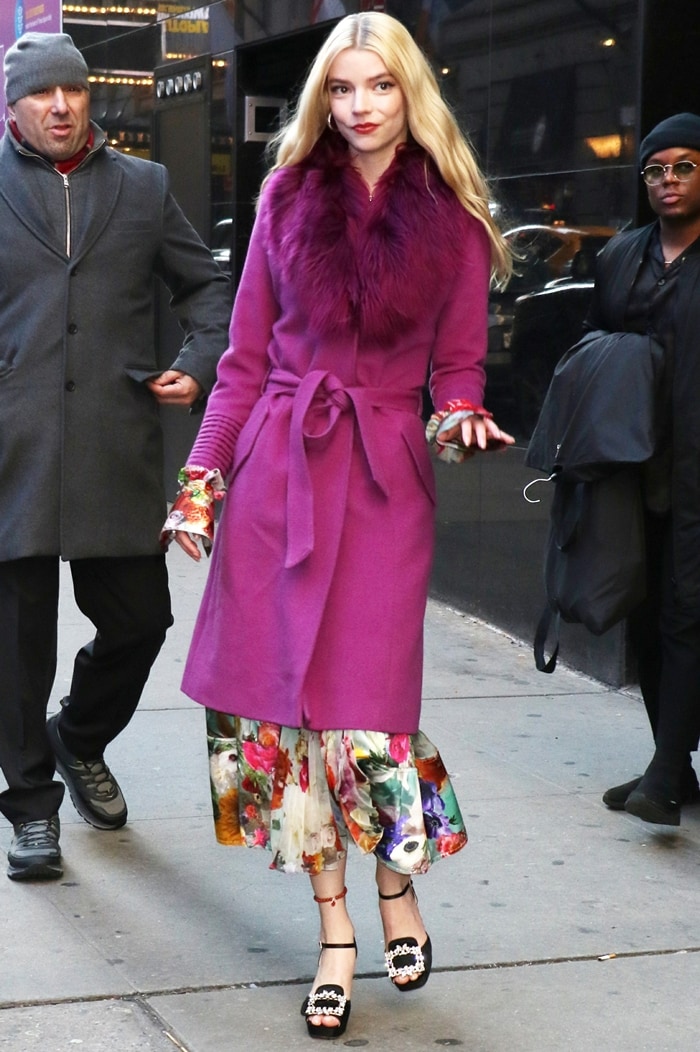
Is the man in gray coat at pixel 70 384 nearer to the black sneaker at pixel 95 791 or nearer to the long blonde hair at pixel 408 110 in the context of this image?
the black sneaker at pixel 95 791

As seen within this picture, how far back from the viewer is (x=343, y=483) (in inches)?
133

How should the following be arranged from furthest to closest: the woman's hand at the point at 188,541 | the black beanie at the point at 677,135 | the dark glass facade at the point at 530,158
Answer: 1. the dark glass facade at the point at 530,158
2. the black beanie at the point at 677,135
3. the woman's hand at the point at 188,541

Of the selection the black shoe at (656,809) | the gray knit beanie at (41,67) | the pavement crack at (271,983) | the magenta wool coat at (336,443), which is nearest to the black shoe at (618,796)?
the black shoe at (656,809)

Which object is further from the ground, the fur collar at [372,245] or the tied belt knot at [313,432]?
the fur collar at [372,245]

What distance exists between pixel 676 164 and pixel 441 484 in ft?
10.6

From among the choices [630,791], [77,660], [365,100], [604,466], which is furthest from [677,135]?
[77,660]

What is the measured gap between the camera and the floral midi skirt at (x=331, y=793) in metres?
3.37

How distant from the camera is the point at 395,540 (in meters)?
3.41

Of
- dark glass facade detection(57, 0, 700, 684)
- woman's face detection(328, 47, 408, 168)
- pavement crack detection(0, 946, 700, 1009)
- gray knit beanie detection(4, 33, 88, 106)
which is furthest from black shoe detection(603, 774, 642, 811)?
gray knit beanie detection(4, 33, 88, 106)

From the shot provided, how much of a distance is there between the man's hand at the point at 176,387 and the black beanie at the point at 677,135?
138 cm

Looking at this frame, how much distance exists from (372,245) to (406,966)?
1.45 m

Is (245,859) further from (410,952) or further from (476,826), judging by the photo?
(410,952)

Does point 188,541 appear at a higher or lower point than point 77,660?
higher

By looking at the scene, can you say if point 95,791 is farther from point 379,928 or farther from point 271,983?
point 271,983
